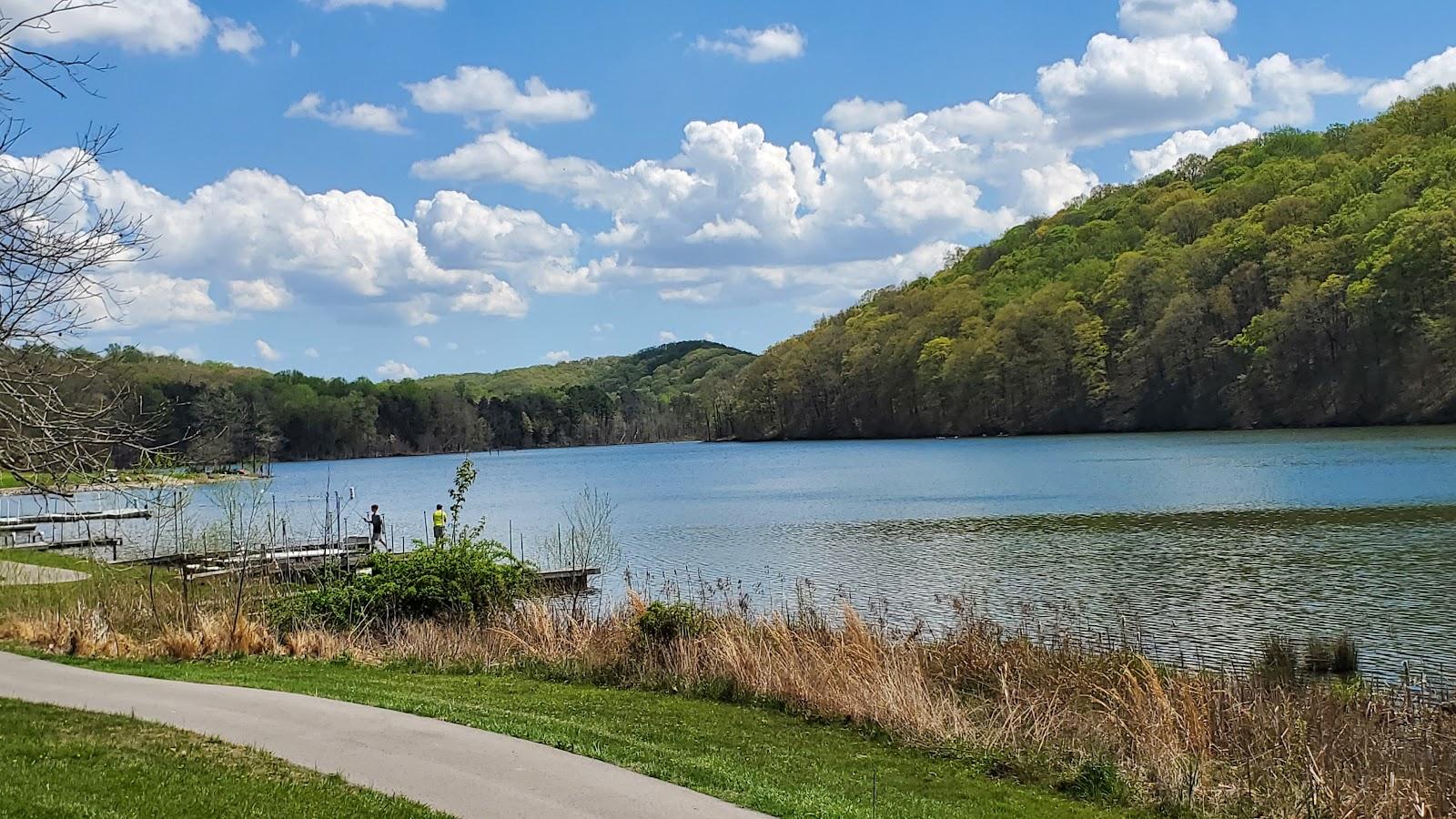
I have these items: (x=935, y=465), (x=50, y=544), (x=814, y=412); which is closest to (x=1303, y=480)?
(x=935, y=465)

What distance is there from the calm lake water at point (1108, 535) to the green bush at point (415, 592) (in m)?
5.88

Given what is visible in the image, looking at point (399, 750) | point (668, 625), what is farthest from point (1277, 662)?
point (399, 750)

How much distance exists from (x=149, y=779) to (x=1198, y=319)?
112 meters

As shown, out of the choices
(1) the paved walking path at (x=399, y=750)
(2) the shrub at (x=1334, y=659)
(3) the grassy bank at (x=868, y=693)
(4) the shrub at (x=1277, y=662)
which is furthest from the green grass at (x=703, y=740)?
(2) the shrub at (x=1334, y=659)

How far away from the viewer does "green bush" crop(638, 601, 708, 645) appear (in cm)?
1605

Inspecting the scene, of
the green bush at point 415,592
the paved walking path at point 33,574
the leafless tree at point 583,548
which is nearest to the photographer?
the green bush at point 415,592

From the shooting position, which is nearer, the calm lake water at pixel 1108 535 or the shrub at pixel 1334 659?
the shrub at pixel 1334 659

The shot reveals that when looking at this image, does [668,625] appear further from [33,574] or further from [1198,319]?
[1198,319]

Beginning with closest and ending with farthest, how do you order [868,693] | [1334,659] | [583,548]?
[868,693] < [1334,659] < [583,548]

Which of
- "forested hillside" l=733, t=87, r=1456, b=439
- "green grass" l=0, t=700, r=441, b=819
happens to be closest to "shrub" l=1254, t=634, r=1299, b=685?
"green grass" l=0, t=700, r=441, b=819

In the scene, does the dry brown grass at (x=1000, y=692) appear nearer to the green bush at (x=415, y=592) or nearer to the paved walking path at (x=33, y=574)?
the green bush at (x=415, y=592)

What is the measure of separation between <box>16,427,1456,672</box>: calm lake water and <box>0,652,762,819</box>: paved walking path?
10.8m

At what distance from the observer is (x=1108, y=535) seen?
35812 millimetres

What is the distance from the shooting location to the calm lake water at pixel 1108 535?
22219 mm
